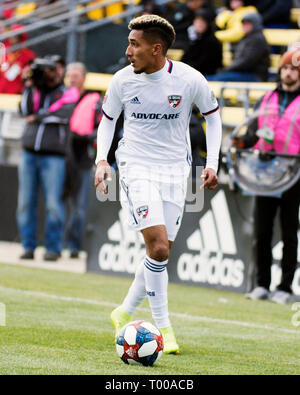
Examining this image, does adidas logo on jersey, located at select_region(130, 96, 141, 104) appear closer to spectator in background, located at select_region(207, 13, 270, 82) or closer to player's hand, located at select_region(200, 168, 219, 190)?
player's hand, located at select_region(200, 168, 219, 190)

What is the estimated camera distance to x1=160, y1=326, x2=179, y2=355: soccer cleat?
21.6 feet

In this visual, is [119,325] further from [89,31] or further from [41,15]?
[41,15]

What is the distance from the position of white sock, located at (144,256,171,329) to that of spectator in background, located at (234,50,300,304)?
3.25 metres

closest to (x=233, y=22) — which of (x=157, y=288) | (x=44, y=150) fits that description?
(x=44, y=150)

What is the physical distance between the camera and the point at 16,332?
701 cm

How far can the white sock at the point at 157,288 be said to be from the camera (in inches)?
262

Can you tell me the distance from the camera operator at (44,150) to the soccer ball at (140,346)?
6660 millimetres

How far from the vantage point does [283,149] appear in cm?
985

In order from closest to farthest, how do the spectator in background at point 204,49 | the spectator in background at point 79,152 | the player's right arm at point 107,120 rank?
the player's right arm at point 107,120 < the spectator in background at point 79,152 < the spectator in background at point 204,49

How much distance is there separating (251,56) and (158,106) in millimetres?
7538

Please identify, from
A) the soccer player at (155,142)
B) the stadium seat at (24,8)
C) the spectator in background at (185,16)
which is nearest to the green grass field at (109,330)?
the soccer player at (155,142)

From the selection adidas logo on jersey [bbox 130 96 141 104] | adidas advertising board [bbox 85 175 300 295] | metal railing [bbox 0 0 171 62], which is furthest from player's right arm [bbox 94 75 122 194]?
metal railing [bbox 0 0 171 62]

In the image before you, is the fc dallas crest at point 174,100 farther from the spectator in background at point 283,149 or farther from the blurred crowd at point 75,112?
the blurred crowd at point 75,112

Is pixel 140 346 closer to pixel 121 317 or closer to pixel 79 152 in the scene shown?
pixel 121 317
